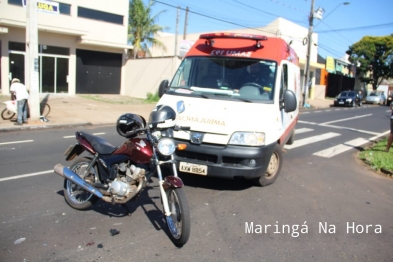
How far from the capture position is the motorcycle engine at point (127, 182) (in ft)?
13.8

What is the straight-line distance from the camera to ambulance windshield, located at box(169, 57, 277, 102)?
611 cm

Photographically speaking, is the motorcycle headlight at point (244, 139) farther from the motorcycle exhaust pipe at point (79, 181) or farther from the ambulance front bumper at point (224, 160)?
the motorcycle exhaust pipe at point (79, 181)

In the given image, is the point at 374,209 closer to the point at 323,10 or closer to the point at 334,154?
the point at 334,154

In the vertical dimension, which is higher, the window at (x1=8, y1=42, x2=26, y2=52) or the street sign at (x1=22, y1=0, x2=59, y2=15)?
the street sign at (x1=22, y1=0, x2=59, y2=15)

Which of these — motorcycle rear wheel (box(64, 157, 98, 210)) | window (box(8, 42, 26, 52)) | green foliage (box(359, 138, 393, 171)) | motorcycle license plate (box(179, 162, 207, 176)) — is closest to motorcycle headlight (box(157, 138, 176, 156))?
motorcycle rear wheel (box(64, 157, 98, 210))

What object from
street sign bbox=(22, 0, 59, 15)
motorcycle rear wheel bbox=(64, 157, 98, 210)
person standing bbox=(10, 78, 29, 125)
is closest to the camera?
motorcycle rear wheel bbox=(64, 157, 98, 210)

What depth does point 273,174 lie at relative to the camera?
6.27m

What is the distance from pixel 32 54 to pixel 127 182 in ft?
30.7

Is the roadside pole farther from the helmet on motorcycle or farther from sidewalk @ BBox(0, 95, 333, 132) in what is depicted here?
the helmet on motorcycle

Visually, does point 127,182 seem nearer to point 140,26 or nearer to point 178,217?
point 178,217

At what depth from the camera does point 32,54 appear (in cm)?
1185

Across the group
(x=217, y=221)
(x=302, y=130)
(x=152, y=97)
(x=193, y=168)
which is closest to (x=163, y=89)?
(x=193, y=168)

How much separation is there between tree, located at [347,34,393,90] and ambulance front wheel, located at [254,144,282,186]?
42900 mm

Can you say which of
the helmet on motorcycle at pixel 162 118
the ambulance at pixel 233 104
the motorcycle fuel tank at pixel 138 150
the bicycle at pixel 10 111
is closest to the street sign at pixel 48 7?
the bicycle at pixel 10 111
